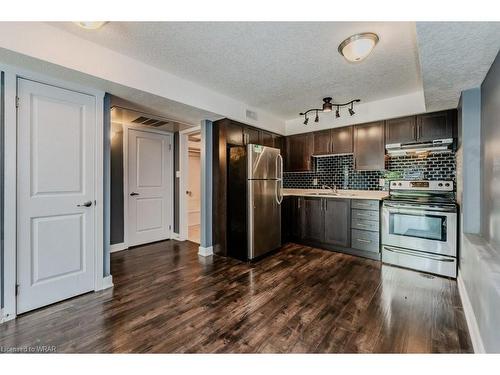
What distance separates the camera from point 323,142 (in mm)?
4062

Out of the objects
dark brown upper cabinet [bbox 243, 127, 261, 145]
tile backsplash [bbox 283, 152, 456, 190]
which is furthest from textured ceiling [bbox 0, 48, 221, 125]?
tile backsplash [bbox 283, 152, 456, 190]

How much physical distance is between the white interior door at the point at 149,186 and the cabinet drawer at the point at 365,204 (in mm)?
3415

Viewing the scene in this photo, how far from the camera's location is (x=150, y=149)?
13.8ft

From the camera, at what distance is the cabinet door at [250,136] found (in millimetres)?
3688

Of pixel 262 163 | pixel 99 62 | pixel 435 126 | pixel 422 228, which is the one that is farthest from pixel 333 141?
pixel 99 62

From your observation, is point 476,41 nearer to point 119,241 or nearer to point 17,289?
point 17,289

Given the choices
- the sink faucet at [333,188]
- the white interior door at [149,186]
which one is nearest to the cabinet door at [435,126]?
the sink faucet at [333,188]

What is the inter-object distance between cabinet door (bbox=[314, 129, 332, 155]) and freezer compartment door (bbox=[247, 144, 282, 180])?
3.17ft

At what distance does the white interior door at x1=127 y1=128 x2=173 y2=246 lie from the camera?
13.0 feet

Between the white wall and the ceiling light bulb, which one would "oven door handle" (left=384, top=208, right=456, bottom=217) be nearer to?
the white wall

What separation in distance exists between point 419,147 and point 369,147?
0.65m

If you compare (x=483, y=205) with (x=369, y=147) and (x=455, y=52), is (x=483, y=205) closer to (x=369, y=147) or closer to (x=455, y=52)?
(x=455, y=52)

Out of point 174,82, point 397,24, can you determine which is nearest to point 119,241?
point 174,82
